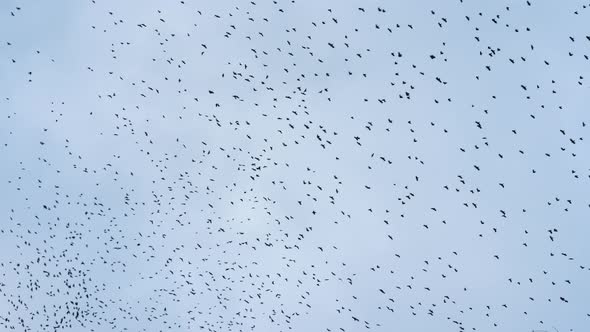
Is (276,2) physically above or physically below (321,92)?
above

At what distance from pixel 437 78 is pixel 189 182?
48.2 feet

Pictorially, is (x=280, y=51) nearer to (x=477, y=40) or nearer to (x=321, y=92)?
(x=321, y=92)

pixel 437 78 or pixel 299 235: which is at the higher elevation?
pixel 437 78

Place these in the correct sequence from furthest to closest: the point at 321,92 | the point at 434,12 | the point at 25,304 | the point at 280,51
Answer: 1. the point at 25,304
2. the point at 321,92
3. the point at 280,51
4. the point at 434,12

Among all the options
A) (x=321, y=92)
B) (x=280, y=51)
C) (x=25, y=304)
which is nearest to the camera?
(x=280, y=51)

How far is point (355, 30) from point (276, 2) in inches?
168

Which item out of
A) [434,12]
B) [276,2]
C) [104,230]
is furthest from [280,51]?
[104,230]

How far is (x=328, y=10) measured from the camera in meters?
30.1

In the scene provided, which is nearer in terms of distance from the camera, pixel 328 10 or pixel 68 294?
pixel 328 10

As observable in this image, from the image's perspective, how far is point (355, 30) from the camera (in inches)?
1203

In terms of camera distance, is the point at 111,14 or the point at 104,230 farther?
the point at 104,230

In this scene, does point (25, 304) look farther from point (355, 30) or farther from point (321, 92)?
point (355, 30)

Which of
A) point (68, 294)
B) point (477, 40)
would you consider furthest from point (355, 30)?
point (68, 294)

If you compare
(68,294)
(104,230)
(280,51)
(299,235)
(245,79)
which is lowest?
(68,294)
